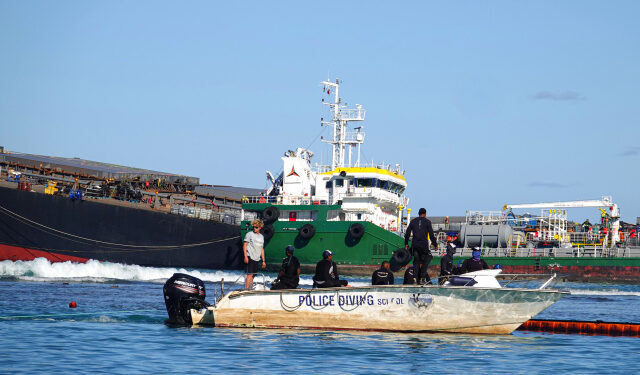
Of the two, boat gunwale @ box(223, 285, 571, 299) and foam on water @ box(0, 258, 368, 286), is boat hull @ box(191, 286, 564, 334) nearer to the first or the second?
boat gunwale @ box(223, 285, 571, 299)

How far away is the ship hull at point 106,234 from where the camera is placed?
39656 millimetres

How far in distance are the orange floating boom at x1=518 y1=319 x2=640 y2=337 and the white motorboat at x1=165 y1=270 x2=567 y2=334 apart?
2.73m

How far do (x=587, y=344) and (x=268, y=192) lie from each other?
35352mm

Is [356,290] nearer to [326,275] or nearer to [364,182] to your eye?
[326,275]

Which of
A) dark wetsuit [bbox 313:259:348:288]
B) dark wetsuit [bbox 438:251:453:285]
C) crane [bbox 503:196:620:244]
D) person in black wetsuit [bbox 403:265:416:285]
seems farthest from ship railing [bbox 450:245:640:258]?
dark wetsuit [bbox 313:259:348:288]

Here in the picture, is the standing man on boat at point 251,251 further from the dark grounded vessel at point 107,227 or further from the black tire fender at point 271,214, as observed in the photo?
the black tire fender at point 271,214

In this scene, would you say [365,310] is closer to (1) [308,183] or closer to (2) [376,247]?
(2) [376,247]

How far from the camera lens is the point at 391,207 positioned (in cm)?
4831

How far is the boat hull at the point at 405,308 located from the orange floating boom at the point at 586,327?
272cm

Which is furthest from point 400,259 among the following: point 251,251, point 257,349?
point 257,349

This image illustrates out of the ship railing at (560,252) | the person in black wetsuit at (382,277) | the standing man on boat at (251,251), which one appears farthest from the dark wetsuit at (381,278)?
the ship railing at (560,252)

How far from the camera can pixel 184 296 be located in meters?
15.5

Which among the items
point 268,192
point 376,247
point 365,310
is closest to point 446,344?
point 365,310

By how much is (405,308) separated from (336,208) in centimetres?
2905
